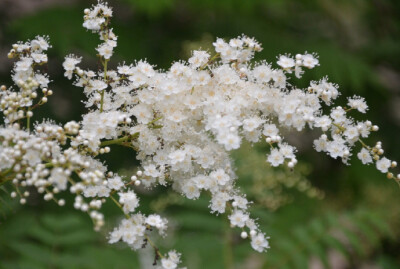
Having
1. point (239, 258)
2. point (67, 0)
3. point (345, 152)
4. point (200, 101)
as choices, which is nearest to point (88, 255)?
point (239, 258)

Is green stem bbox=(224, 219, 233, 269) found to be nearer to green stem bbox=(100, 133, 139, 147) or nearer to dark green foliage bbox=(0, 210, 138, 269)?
dark green foliage bbox=(0, 210, 138, 269)

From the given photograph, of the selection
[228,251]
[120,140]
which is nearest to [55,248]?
[228,251]

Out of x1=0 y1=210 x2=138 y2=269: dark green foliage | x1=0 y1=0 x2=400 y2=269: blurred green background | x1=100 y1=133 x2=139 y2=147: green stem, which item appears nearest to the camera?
x1=100 y1=133 x2=139 y2=147: green stem

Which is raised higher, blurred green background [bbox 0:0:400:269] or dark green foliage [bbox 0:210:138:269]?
blurred green background [bbox 0:0:400:269]

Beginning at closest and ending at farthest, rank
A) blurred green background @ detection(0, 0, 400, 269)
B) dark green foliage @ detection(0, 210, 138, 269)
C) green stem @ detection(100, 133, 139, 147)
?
green stem @ detection(100, 133, 139, 147)
dark green foliage @ detection(0, 210, 138, 269)
blurred green background @ detection(0, 0, 400, 269)

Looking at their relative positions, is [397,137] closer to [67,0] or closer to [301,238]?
[301,238]

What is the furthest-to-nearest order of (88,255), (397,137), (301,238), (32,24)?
(397,137) → (32,24) → (301,238) → (88,255)

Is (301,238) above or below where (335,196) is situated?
below

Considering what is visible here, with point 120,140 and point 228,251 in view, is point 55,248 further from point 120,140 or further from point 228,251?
point 120,140

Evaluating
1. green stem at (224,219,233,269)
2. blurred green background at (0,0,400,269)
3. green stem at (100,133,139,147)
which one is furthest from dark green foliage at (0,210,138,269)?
green stem at (100,133,139,147)
